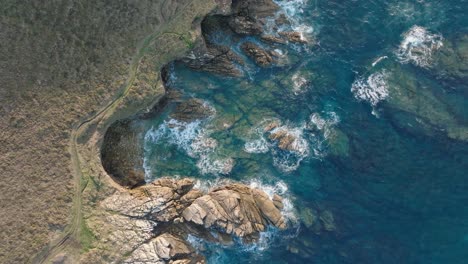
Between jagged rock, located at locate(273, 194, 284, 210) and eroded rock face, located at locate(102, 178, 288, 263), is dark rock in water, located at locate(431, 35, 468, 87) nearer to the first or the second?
jagged rock, located at locate(273, 194, 284, 210)

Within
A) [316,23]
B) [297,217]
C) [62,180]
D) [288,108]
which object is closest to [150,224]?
[62,180]

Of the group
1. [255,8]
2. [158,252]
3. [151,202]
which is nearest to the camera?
[158,252]

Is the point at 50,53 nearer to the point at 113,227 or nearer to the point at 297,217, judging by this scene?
the point at 113,227

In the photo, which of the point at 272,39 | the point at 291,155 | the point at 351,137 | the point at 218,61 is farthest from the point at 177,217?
the point at 272,39

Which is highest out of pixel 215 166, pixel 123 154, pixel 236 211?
pixel 123 154

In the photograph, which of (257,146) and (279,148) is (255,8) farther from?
(279,148)

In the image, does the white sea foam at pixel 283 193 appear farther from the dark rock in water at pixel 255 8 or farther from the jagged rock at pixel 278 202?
the dark rock in water at pixel 255 8
